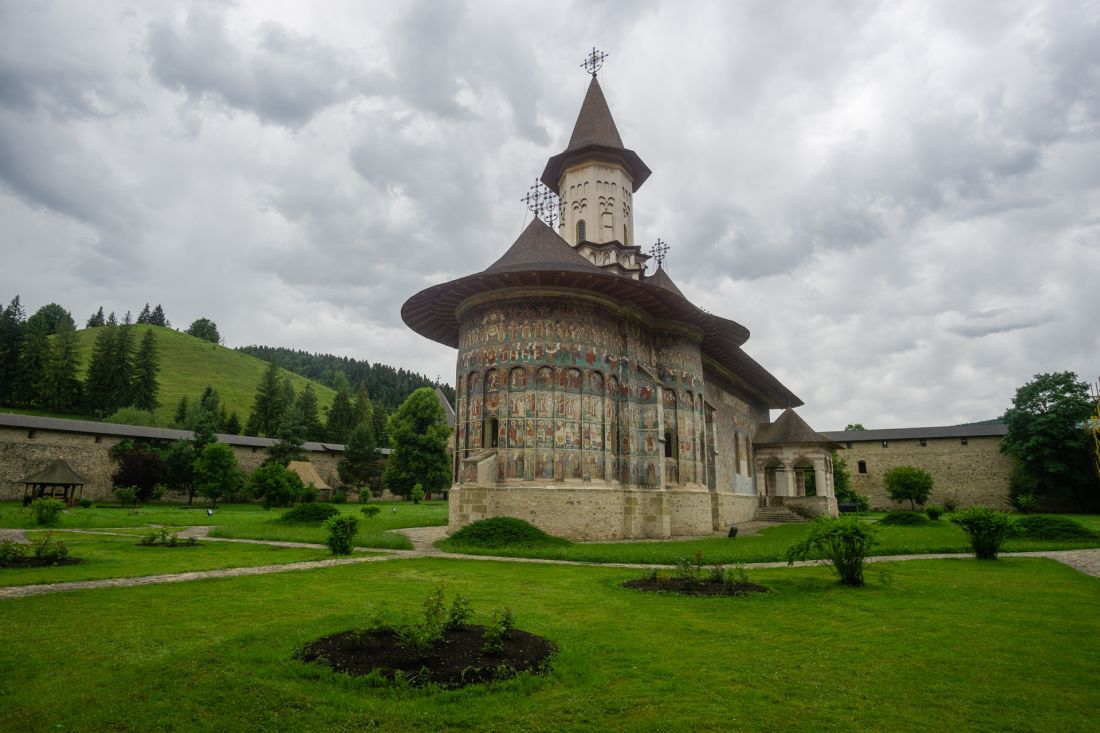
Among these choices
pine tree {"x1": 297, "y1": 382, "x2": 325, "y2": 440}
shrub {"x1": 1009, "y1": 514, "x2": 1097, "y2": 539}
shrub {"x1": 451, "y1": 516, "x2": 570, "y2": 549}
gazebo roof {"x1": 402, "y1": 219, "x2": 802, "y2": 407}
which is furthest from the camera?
pine tree {"x1": 297, "y1": 382, "x2": 325, "y2": 440}

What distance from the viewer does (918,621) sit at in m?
6.91

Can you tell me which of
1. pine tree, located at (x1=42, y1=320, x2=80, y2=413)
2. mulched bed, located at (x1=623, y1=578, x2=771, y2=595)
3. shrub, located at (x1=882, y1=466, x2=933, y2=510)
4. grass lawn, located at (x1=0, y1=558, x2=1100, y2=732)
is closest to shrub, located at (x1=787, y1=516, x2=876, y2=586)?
grass lawn, located at (x1=0, y1=558, x2=1100, y2=732)

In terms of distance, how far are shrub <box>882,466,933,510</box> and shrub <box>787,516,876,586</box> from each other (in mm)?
39323

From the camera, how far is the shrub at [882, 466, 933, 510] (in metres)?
42.6

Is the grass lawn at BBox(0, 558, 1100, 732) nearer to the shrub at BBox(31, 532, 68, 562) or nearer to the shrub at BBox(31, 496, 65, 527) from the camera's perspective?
the shrub at BBox(31, 532, 68, 562)

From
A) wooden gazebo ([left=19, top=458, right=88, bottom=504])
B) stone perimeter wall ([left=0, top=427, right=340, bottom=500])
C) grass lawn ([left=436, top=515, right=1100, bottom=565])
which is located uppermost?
stone perimeter wall ([left=0, top=427, right=340, bottom=500])

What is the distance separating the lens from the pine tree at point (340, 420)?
2657 inches

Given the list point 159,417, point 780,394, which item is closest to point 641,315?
point 780,394

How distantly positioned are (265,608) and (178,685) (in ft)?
9.47

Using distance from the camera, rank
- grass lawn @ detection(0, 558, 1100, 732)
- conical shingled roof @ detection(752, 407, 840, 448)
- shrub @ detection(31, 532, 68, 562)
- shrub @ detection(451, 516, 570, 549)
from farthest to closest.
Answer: conical shingled roof @ detection(752, 407, 840, 448), shrub @ detection(451, 516, 570, 549), shrub @ detection(31, 532, 68, 562), grass lawn @ detection(0, 558, 1100, 732)

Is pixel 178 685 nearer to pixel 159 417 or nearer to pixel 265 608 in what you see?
pixel 265 608

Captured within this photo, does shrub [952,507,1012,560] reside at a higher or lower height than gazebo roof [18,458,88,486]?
lower

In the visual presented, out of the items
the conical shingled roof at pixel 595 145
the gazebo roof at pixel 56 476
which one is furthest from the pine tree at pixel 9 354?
the conical shingled roof at pixel 595 145

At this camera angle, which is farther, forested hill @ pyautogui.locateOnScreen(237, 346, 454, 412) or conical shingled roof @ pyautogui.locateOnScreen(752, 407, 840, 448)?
forested hill @ pyautogui.locateOnScreen(237, 346, 454, 412)
